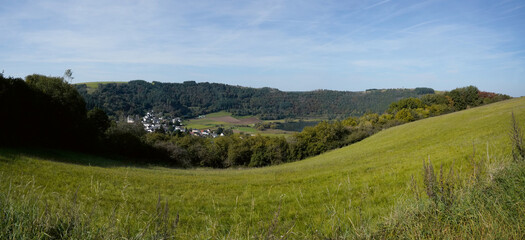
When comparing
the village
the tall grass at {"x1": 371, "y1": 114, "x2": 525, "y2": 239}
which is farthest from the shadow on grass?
the village

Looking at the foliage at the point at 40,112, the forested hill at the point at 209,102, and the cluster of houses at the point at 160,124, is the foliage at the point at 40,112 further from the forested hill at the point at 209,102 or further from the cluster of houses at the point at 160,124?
the forested hill at the point at 209,102

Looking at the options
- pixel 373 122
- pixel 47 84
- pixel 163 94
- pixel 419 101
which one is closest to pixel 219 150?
pixel 47 84

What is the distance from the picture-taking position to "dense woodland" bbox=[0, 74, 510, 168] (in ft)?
86.6

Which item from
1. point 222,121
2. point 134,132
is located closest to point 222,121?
point 222,121

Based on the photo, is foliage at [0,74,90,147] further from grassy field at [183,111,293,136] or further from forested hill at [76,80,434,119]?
forested hill at [76,80,434,119]

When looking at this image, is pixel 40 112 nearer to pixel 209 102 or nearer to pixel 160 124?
pixel 160 124

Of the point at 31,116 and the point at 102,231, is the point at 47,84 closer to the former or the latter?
the point at 31,116

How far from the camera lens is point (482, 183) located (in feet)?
15.1

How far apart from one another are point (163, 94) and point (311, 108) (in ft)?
338

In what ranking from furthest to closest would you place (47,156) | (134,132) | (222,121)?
1. (222,121)
2. (134,132)
3. (47,156)

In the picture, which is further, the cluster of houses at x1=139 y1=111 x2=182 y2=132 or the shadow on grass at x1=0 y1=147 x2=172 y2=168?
the cluster of houses at x1=139 y1=111 x2=182 y2=132

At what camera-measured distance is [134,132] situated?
51.7m

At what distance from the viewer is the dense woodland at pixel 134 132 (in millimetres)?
26391

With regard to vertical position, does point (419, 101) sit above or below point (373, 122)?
above
